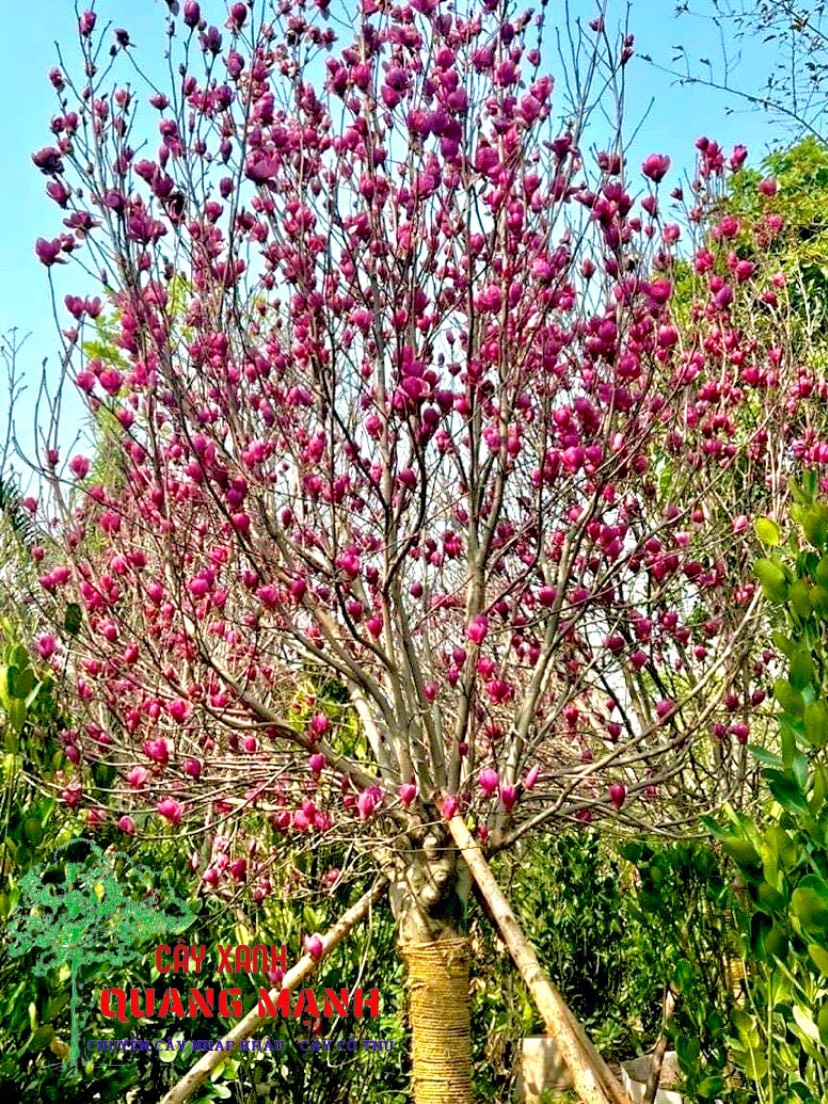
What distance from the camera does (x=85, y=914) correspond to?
3.43 m

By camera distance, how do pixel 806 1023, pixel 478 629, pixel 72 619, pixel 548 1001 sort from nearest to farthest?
1. pixel 806 1023
2. pixel 548 1001
3. pixel 478 629
4. pixel 72 619

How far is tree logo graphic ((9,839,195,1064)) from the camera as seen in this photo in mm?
3082

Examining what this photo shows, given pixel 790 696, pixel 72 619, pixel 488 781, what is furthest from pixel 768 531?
pixel 72 619

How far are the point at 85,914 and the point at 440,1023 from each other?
47.2 inches

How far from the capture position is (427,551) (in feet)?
13.9

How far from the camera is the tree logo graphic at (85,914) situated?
3082 mm

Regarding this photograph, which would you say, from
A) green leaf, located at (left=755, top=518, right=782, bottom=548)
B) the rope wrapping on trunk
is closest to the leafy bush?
green leaf, located at (left=755, top=518, right=782, bottom=548)

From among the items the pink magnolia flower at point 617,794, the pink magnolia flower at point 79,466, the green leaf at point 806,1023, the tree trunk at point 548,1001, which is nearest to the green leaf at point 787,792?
the green leaf at point 806,1023

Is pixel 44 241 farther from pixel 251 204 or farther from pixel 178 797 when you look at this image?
pixel 178 797

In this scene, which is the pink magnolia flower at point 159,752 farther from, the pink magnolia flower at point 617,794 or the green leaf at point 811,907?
the green leaf at point 811,907

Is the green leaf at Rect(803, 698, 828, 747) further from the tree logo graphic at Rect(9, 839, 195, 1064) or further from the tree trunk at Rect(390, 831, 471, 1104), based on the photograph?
the tree logo graphic at Rect(9, 839, 195, 1064)

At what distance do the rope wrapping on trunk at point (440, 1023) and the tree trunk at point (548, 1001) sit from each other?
11.4 inches

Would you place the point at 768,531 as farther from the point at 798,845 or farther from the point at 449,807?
the point at 449,807

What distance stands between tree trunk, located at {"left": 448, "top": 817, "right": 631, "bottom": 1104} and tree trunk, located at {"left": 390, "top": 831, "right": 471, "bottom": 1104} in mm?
139
